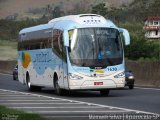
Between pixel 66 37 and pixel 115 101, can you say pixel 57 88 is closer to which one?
pixel 66 37

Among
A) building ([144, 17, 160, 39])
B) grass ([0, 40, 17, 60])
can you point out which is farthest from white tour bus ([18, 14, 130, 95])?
building ([144, 17, 160, 39])

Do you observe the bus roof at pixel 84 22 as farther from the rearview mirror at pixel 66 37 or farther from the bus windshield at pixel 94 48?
the rearview mirror at pixel 66 37

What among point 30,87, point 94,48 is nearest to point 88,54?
point 94,48

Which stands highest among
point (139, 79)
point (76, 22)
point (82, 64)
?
point (76, 22)

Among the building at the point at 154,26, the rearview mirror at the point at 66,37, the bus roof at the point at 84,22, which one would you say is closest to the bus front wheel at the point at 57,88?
the bus roof at the point at 84,22

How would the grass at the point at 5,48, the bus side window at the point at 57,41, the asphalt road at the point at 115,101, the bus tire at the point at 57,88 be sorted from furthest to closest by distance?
the bus tire at the point at 57,88, the bus side window at the point at 57,41, the asphalt road at the point at 115,101, the grass at the point at 5,48

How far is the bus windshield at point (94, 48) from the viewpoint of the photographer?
69.4 ft

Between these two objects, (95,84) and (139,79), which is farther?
(139,79)

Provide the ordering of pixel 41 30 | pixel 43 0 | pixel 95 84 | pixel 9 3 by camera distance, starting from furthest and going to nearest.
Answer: pixel 41 30
pixel 95 84
pixel 43 0
pixel 9 3

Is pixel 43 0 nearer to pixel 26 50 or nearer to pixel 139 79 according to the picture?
pixel 26 50

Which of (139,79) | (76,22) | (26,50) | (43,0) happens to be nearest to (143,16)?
(139,79)

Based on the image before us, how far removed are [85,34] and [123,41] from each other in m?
1.68

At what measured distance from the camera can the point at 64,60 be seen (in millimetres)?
21594

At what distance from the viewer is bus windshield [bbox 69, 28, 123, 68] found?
21156 mm
